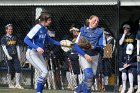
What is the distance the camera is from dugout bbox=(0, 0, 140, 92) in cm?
1456

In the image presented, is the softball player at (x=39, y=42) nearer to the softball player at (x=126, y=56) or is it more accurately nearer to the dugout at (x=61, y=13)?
the softball player at (x=126, y=56)

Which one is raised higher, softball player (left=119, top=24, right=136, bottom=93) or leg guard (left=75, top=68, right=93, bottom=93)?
softball player (left=119, top=24, right=136, bottom=93)

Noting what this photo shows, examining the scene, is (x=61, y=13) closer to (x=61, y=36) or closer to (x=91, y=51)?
(x=61, y=36)

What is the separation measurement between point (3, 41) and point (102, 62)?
305cm

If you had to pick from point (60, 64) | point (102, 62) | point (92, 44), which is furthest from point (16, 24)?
point (92, 44)

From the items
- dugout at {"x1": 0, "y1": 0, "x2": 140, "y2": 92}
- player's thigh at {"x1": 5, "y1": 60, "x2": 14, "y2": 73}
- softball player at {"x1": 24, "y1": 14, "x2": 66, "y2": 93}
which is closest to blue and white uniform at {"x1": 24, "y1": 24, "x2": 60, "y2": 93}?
softball player at {"x1": 24, "y1": 14, "x2": 66, "y2": 93}

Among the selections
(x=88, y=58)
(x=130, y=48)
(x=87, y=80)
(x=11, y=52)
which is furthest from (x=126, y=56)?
(x=88, y=58)

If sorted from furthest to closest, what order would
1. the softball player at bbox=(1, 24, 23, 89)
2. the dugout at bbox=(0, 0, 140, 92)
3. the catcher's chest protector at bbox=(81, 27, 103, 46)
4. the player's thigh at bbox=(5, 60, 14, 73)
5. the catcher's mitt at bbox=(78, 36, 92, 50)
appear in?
the player's thigh at bbox=(5, 60, 14, 73) < the softball player at bbox=(1, 24, 23, 89) < the dugout at bbox=(0, 0, 140, 92) < the catcher's chest protector at bbox=(81, 27, 103, 46) < the catcher's mitt at bbox=(78, 36, 92, 50)

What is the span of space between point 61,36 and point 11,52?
1659mm

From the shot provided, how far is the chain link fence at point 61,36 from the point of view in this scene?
Answer: 47.4 feet

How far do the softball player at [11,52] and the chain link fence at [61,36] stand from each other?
1.26 ft

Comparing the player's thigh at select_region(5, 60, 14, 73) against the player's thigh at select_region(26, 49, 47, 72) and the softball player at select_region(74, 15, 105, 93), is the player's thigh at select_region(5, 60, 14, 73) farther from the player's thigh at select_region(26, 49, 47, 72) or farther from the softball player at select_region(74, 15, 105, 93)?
the softball player at select_region(74, 15, 105, 93)

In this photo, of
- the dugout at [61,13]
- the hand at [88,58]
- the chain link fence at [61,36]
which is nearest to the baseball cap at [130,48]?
the chain link fence at [61,36]

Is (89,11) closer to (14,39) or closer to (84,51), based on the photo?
(14,39)
